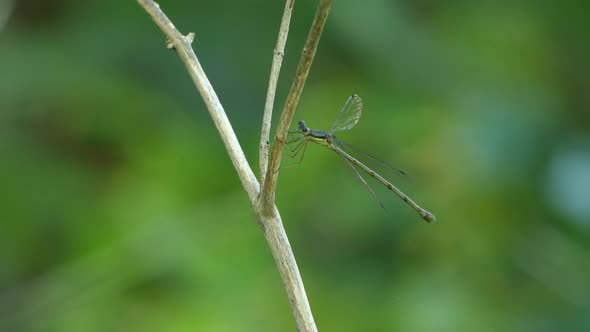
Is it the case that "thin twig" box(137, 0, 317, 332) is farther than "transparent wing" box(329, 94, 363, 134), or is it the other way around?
"transparent wing" box(329, 94, 363, 134)

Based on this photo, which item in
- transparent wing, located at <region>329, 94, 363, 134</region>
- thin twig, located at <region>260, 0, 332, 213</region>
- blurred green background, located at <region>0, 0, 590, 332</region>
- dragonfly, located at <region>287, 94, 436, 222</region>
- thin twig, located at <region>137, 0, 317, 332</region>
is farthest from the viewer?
blurred green background, located at <region>0, 0, 590, 332</region>

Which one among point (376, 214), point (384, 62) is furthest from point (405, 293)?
point (384, 62)

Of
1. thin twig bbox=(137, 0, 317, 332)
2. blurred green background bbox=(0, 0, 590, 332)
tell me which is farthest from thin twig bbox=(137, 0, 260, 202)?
blurred green background bbox=(0, 0, 590, 332)

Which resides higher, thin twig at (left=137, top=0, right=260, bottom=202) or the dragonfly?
thin twig at (left=137, top=0, right=260, bottom=202)

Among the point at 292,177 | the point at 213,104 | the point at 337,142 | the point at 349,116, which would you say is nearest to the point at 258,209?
the point at 213,104

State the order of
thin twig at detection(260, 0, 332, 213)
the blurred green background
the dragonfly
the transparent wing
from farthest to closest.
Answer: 1. the blurred green background
2. the transparent wing
3. the dragonfly
4. thin twig at detection(260, 0, 332, 213)

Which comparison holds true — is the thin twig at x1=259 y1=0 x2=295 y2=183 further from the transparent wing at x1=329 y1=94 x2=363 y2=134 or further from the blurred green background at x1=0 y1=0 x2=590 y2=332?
the blurred green background at x1=0 y1=0 x2=590 y2=332

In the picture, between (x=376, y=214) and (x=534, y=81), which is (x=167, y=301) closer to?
(x=376, y=214)

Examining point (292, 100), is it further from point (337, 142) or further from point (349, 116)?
point (337, 142)

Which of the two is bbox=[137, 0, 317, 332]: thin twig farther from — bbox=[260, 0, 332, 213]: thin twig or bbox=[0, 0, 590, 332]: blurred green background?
bbox=[0, 0, 590, 332]: blurred green background
